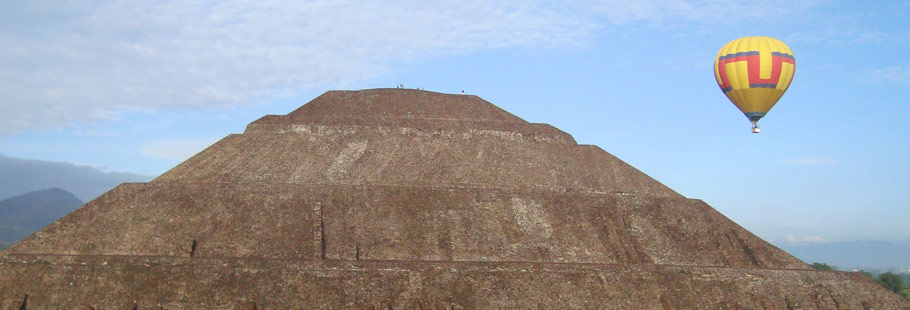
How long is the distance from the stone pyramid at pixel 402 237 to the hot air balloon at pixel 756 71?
7.78 meters

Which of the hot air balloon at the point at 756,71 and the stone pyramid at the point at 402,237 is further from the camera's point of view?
the hot air balloon at the point at 756,71

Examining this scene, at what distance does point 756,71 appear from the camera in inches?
1890

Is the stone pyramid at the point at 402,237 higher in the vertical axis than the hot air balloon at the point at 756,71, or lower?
lower

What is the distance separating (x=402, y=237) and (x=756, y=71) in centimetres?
1867

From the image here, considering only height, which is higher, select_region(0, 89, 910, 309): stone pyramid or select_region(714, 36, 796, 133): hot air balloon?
select_region(714, 36, 796, 133): hot air balloon

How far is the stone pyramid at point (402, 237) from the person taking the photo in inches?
1634

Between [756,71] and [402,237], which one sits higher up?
[756,71]

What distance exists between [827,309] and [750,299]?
370 cm

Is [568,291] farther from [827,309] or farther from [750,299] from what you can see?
[827,309]

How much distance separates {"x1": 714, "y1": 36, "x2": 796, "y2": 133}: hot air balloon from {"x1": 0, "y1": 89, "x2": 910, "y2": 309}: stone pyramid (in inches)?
306

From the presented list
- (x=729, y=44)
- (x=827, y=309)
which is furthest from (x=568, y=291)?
(x=729, y=44)

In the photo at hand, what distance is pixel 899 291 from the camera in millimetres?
90688

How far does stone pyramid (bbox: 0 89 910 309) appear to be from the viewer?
136 ft

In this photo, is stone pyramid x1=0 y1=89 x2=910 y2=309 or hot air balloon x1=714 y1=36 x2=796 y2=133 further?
hot air balloon x1=714 y1=36 x2=796 y2=133
